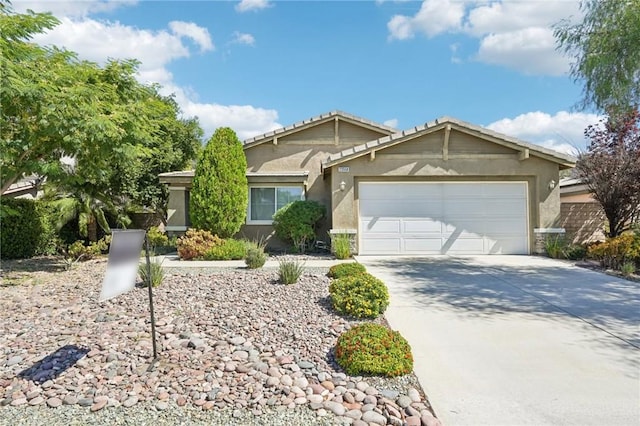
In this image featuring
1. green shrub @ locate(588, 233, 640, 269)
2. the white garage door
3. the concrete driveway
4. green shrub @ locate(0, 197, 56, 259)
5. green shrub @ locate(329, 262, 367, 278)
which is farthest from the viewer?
the white garage door

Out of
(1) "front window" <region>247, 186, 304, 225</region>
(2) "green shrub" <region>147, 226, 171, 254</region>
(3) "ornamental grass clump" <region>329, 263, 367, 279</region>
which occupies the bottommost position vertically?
(3) "ornamental grass clump" <region>329, 263, 367, 279</region>

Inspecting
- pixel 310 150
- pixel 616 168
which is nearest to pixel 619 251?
pixel 616 168

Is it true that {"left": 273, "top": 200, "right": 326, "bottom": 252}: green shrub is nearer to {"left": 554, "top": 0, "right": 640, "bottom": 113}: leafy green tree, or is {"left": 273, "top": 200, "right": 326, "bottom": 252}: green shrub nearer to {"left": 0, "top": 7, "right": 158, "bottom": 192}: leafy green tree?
{"left": 0, "top": 7, "right": 158, "bottom": 192}: leafy green tree

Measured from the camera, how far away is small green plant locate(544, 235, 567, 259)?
1180 centimetres

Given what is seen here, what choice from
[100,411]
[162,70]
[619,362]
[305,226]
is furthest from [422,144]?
[100,411]

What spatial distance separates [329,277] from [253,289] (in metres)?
1.87

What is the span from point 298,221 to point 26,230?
9.29 m

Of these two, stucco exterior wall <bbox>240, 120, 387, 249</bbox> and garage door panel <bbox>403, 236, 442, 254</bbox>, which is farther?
stucco exterior wall <bbox>240, 120, 387, 249</bbox>

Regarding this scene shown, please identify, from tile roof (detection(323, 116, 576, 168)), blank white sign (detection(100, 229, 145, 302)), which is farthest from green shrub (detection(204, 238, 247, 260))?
blank white sign (detection(100, 229, 145, 302))

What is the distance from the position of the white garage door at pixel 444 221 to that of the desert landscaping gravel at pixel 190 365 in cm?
639

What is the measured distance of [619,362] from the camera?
4172 mm

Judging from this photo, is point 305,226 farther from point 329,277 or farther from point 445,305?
point 445,305

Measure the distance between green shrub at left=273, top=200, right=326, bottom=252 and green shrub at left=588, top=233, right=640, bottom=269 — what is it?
28.0 ft

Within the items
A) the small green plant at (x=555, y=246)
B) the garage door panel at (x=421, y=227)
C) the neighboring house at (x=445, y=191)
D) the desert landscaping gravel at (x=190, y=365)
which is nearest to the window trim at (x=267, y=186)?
the neighboring house at (x=445, y=191)
